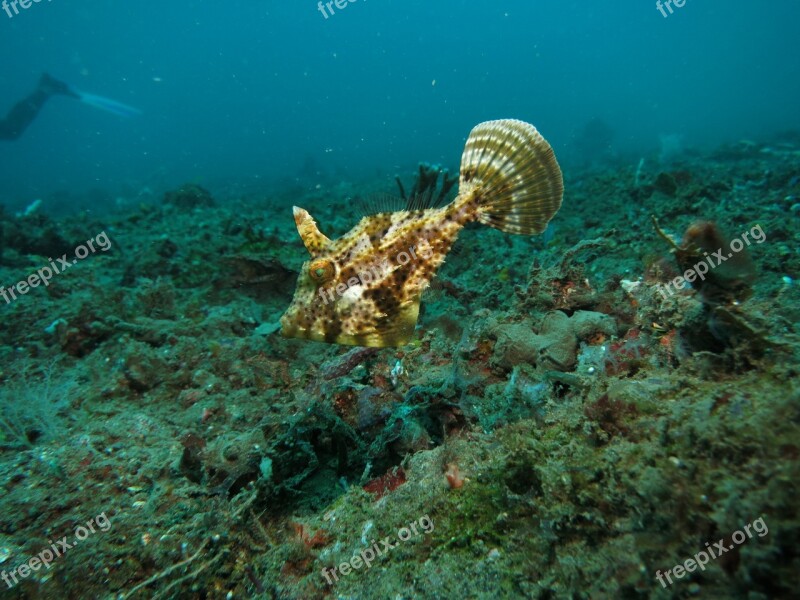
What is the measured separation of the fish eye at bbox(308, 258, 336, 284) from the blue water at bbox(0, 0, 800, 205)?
350ft

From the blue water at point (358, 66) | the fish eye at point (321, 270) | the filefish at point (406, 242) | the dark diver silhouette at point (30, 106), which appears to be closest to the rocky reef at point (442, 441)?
the filefish at point (406, 242)

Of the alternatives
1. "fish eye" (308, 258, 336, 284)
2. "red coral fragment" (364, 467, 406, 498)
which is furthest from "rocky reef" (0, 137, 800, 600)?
"fish eye" (308, 258, 336, 284)

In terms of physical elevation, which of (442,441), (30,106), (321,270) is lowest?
(442,441)

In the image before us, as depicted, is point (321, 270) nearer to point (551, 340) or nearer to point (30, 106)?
point (551, 340)

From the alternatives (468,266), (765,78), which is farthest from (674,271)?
(765,78)

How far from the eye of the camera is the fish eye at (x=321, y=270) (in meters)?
3.44

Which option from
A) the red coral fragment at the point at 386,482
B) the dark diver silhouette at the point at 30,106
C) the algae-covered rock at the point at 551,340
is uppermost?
the dark diver silhouette at the point at 30,106

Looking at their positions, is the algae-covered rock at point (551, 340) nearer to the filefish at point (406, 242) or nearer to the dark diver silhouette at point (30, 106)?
the filefish at point (406, 242)

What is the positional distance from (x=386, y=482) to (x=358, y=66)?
214 metres

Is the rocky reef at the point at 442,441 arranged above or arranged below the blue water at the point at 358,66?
below

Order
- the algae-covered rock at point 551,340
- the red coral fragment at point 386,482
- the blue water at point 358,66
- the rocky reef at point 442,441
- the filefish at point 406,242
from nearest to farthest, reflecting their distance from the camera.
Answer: the rocky reef at point 442,441 < the filefish at point 406,242 < the red coral fragment at point 386,482 < the algae-covered rock at point 551,340 < the blue water at point 358,66

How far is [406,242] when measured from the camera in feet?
11.6

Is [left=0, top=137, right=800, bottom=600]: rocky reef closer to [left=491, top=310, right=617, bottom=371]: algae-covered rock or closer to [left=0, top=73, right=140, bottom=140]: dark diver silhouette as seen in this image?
[left=491, top=310, right=617, bottom=371]: algae-covered rock

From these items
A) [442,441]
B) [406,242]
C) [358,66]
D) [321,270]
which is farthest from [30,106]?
[358,66]
